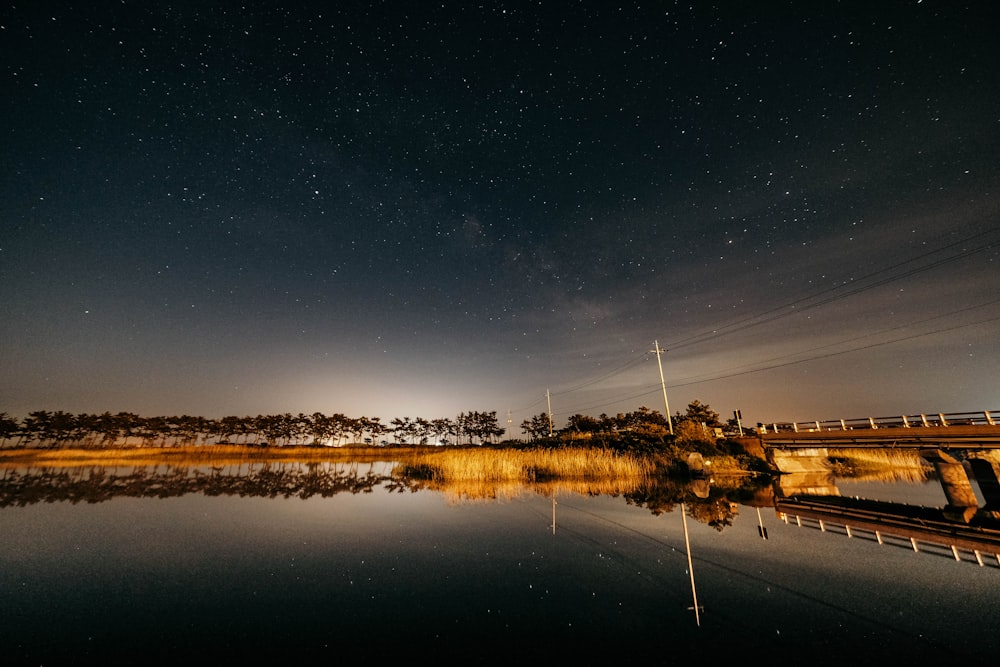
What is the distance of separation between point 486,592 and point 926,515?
19609 millimetres

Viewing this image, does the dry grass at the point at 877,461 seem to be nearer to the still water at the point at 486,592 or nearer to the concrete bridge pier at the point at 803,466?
the concrete bridge pier at the point at 803,466

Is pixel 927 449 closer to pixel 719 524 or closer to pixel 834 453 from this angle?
pixel 834 453

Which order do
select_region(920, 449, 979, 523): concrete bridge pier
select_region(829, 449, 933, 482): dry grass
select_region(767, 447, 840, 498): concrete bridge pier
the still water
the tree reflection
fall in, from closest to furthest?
the still water, the tree reflection, select_region(920, 449, 979, 523): concrete bridge pier, select_region(767, 447, 840, 498): concrete bridge pier, select_region(829, 449, 933, 482): dry grass

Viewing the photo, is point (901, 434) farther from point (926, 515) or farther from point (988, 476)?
point (926, 515)

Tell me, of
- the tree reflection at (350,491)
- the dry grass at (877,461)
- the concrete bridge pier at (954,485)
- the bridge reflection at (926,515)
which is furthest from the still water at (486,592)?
the dry grass at (877,461)

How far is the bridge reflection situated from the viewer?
37.6ft

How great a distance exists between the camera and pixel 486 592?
7.96 meters

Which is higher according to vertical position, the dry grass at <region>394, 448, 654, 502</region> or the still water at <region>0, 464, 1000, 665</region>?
the dry grass at <region>394, 448, 654, 502</region>

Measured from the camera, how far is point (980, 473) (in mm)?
23312

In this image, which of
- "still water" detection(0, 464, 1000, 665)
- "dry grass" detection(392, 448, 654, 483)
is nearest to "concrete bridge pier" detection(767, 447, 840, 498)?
"dry grass" detection(392, 448, 654, 483)

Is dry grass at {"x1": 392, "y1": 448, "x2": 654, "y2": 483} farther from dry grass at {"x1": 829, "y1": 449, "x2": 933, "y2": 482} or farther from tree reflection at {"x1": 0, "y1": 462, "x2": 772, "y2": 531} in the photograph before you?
dry grass at {"x1": 829, "y1": 449, "x2": 933, "y2": 482}

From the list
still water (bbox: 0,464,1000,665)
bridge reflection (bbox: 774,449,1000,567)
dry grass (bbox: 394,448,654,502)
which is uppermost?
dry grass (bbox: 394,448,654,502)

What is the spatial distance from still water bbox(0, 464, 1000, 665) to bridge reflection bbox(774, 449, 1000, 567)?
54 cm


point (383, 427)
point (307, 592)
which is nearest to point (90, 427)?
point (383, 427)
